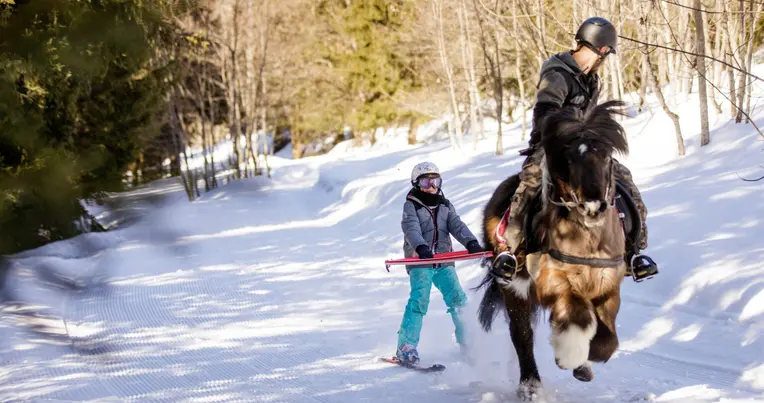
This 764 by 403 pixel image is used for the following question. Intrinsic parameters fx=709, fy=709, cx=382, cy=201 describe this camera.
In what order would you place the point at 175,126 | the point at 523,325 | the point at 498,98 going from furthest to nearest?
1. the point at 175,126
2. the point at 498,98
3. the point at 523,325

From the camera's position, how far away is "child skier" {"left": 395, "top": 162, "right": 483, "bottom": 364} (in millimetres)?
6805

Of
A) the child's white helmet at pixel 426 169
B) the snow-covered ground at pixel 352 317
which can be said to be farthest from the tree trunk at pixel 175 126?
the child's white helmet at pixel 426 169

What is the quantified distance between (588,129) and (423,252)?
2.23 metres

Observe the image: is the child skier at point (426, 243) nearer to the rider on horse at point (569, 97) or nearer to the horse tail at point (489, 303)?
the horse tail at point (489, 303)

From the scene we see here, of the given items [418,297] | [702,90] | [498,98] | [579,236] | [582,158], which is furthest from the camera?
[498,98]

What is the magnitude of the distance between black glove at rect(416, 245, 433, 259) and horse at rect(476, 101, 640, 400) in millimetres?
1321

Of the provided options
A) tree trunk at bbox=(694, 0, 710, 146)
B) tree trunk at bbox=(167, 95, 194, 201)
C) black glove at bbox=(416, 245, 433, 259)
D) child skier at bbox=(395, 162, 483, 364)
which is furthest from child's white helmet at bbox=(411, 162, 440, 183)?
tree trunk at bbox=(167, 95, 194, 201)

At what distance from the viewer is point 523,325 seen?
5.54 metres

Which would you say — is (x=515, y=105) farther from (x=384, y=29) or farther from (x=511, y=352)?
(x=511, y=352)

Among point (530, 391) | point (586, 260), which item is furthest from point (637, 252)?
point (530, 391)

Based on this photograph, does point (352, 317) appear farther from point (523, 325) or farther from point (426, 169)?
point (523, 325)

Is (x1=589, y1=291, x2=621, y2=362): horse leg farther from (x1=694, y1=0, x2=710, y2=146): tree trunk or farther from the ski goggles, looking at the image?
(x1=694, y1=0, x2=710, y2=146): tree trunk

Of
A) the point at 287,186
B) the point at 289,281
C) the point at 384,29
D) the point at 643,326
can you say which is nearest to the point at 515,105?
the point at 384,29

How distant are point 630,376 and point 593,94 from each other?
2.41 metres
